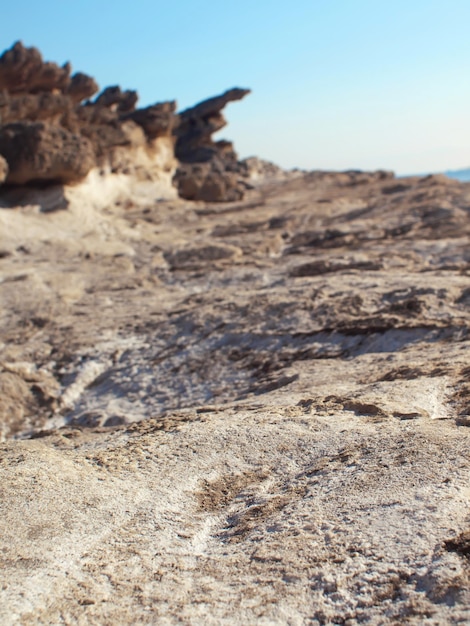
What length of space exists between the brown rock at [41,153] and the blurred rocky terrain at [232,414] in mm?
56

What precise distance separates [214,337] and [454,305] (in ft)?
6.93

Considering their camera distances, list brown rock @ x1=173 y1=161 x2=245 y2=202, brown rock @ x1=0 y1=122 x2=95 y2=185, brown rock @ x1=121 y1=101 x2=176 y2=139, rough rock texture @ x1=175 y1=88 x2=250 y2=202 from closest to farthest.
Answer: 1. brown rock @ x1=0 y1=122 x2=95 y2=185
2. brown rock @ x1=173 y1=161 x2=245 y2=202
3. rough rock texture @ x1=175 y1=88 x2=250 y2=202
4. brown rock @ x1=121 y1=101 x2=176 y2=139

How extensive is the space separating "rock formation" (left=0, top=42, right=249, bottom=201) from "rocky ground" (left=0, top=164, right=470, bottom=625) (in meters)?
4.05

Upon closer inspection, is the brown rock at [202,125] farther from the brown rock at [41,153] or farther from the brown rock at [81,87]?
the brown rock at [41,153]

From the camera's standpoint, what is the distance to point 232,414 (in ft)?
13.7

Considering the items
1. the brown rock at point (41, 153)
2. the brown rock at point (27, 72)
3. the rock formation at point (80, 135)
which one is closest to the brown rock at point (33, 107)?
the rock formation at point (80, 135)

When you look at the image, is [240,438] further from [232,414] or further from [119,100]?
[119,100]

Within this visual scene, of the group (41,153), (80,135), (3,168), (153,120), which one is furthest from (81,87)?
(3,168)

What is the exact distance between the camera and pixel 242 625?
221 centimetres

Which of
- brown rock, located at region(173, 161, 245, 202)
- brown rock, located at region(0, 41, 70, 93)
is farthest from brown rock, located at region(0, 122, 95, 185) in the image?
brown rock, located at region(0, 41, 70, 93)

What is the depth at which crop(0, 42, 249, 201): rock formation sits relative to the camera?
13281mm

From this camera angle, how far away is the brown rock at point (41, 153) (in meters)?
13.1

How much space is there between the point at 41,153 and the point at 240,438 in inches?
422

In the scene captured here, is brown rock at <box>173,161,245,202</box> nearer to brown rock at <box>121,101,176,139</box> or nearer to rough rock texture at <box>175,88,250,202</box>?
rough rock texture at <box>175,88,250,202</box>
